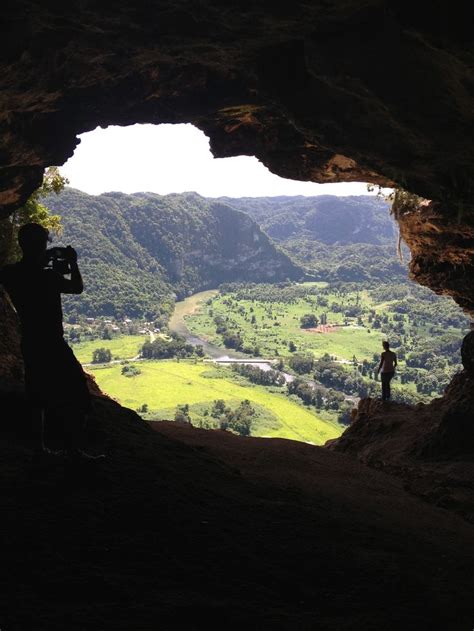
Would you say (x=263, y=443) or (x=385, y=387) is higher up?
(x=385, y=387)

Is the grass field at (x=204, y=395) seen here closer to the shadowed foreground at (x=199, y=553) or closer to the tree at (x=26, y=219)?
the tree at (x=26, y=219)

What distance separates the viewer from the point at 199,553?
4.56 meters

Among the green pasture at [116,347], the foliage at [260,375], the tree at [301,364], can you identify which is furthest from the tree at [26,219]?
the tree at [301,364]

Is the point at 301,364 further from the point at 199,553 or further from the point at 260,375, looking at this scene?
the point at 199,553

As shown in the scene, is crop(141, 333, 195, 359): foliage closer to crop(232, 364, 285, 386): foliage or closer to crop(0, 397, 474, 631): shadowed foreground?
crop(232, 364, 285, 386): foliage

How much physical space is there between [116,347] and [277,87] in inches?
5713

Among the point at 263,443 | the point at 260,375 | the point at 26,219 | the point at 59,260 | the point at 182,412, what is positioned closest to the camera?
the point at 59,260

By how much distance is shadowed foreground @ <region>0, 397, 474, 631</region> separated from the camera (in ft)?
11.7

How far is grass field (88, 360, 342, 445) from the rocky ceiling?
69412 millimetres

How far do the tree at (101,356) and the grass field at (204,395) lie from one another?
8.97m

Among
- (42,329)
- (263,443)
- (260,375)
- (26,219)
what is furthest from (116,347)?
(42,329)

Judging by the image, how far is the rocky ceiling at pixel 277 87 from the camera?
8500mm

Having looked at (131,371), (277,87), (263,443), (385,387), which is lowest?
(131,371)

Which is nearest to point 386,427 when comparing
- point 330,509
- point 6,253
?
point 330,509
